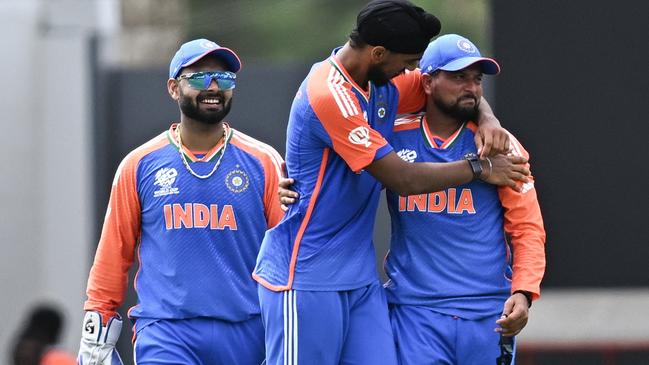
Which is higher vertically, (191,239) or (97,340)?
(191,239)

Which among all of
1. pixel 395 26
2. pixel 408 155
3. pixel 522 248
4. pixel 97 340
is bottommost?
pixel 97 340

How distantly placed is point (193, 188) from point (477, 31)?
16820mm

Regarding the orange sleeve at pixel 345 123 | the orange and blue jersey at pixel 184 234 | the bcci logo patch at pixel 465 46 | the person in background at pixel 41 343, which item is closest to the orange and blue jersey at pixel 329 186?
the orange sleeve at pixel 345 123

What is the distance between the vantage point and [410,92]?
667 centimetres

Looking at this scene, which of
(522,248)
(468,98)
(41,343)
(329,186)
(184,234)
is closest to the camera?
(329,186)

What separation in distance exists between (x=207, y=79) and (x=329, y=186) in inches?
45.3

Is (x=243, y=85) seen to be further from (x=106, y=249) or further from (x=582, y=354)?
(x=106, y=249)

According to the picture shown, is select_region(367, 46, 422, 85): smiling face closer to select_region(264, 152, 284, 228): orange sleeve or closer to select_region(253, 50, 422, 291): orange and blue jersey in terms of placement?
select_region(253, 50, 422, 291): orange and blue jersey

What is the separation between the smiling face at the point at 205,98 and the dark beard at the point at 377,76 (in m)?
1.10

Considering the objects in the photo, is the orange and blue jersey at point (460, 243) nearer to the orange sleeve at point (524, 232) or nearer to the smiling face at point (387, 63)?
the orange sleeve at point (524, 232)

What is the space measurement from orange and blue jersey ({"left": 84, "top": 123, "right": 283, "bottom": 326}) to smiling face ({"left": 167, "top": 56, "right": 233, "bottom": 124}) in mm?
181

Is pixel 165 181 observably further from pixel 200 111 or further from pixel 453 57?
pixel 453 57

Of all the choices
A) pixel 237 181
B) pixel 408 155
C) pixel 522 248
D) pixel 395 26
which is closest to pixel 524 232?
pixel 522 248

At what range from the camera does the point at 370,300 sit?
6391mm
